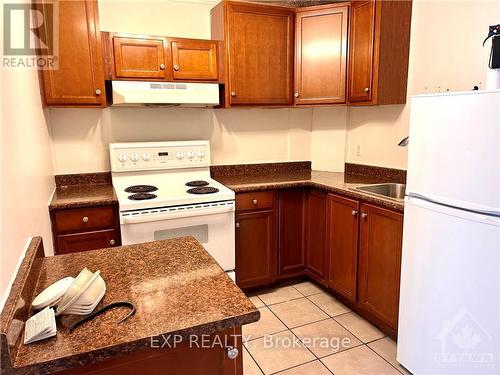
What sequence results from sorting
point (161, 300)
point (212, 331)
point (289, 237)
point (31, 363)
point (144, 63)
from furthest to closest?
point (289, 237) < point (144, 63) < point (161, 300) < point (212, 331) < point (31, 363)

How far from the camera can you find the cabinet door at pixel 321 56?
2.77m

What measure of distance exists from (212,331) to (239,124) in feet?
8.15

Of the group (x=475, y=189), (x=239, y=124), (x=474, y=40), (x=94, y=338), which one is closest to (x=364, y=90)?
(x=474, y=40)

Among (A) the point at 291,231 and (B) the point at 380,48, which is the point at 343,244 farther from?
(B) the point at 380,48

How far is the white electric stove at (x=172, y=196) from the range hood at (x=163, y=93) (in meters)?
0.40

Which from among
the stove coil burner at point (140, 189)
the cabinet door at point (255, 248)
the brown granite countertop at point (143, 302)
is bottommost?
the cabinet door at point (255, 248)

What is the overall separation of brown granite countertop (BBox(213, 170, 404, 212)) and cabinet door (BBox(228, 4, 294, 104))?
64 centimetres

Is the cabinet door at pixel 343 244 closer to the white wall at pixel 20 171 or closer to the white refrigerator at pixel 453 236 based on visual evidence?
the white refrigerator at pixel 453 236

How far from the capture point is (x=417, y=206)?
1.75m

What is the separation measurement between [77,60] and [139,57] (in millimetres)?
→ 398

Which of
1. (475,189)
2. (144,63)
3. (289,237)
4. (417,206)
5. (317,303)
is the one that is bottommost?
(317,303)

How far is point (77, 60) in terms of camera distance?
7.70ft

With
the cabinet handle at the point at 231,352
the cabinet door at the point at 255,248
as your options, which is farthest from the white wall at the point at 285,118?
the cabinet handle at the point at 231,352

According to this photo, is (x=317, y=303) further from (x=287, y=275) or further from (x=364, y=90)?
(x=364, y=90)
